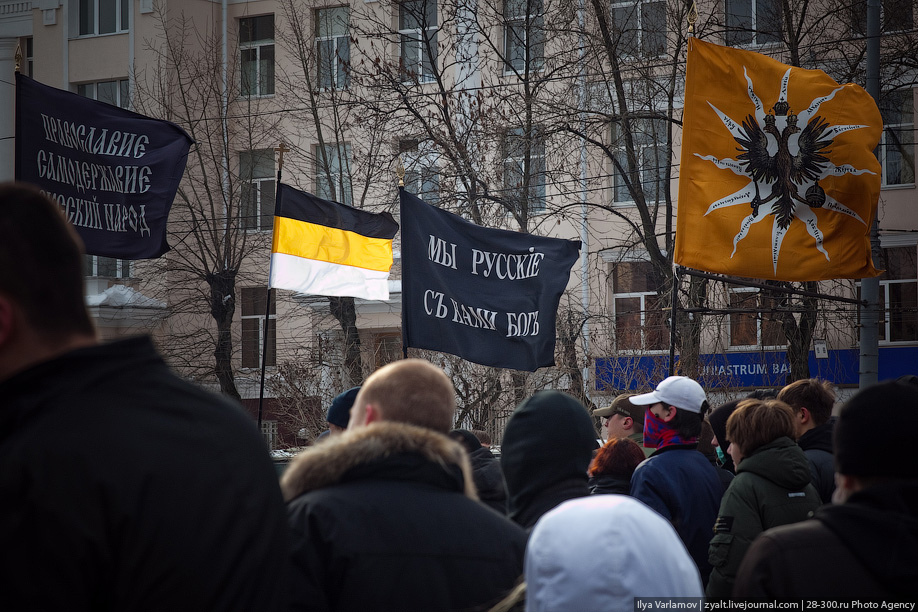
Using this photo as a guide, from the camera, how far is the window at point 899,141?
21484 mm

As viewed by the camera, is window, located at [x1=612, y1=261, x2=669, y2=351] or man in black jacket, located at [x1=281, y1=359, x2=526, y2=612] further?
window, located at [x1=612, y1=261, x2=669, y2=351]

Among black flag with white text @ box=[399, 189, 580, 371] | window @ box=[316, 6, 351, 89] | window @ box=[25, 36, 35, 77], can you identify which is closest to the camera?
black flag with white text @ box=[399, 189, 580, 371]

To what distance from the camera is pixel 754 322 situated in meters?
19.8

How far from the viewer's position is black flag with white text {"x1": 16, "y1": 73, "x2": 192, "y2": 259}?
7055mm

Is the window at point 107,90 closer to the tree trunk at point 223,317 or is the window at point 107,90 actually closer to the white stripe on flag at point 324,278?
the tree trunk at point 223,317

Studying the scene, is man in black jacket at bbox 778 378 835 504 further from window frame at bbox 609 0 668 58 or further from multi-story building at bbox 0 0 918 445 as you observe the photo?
window frame at bbox 609 0 668 58

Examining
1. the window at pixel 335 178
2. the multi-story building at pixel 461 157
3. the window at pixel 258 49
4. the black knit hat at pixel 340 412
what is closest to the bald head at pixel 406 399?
the black knit hat at pixel 340 412

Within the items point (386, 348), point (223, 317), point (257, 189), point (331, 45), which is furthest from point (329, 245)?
point (331, 45)

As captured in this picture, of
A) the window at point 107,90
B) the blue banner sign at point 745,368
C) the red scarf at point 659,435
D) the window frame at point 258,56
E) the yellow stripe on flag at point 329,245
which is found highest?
the window frame at point 258,56

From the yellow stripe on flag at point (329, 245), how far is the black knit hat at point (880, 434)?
270 inches

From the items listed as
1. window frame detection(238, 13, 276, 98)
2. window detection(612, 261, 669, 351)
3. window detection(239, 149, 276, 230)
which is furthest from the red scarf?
window frame detection(238, 13, 276, 98)

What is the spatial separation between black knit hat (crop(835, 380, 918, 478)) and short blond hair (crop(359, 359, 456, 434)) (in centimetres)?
110

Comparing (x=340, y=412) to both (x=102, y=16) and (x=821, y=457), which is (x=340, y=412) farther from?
(x=102, y=16)

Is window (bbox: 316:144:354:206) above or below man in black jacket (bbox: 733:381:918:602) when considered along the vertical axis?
above
